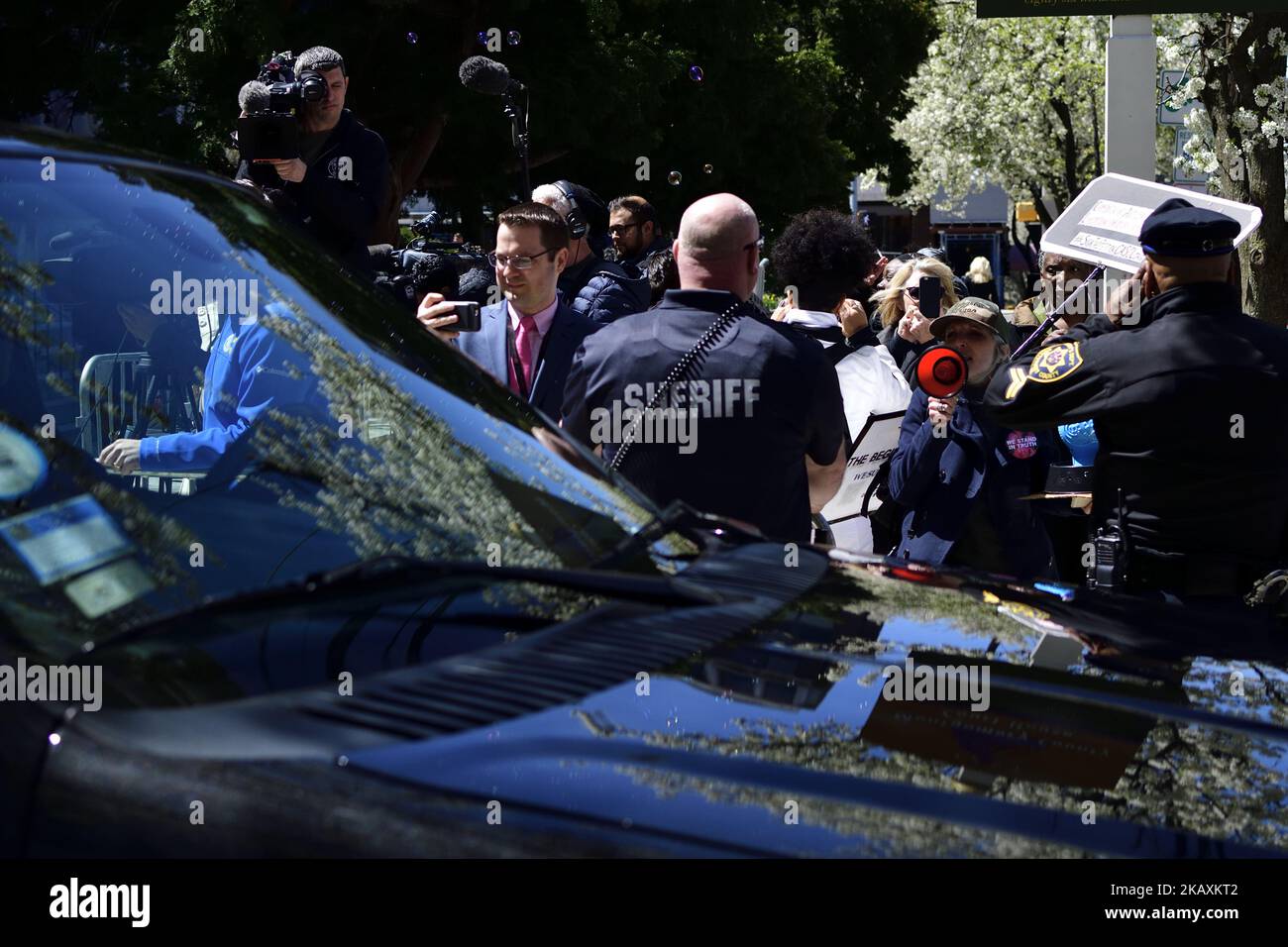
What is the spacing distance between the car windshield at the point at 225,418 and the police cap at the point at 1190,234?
2.08m

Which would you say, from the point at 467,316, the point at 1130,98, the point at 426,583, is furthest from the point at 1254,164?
the point at 426,583

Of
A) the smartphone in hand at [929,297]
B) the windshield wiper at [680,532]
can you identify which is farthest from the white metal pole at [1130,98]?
the windshield wiper at [680,532]

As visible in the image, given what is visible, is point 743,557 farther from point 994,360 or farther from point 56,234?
point 994,360

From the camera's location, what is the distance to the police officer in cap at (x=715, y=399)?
3916 mm

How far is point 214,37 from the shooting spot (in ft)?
64.0

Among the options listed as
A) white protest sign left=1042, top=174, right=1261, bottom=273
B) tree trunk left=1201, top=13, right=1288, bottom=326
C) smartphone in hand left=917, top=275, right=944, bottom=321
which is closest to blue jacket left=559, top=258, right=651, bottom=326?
smartphone in hand left=917, top=275, right=944, bottom=321

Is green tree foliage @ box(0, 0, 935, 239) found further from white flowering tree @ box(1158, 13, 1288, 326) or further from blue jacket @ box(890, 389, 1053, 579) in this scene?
blue jacket @ box(890, 389, 1053, 579)

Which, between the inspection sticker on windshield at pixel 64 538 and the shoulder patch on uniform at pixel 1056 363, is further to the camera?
the shoulder patch on uniform at pixel 1056 363

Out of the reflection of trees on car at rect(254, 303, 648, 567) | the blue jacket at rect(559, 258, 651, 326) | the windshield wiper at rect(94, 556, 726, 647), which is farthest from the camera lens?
the blue jacket at rect(559, 258, 651, 326)

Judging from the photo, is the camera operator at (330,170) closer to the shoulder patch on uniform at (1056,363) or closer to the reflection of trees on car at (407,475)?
the shoulder patch on uniform at (1056,363)

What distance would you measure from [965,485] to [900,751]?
10.7 feet

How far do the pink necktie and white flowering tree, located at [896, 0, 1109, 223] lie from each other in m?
31.7

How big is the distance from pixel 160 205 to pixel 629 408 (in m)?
1.67

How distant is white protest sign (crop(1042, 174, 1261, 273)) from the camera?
5.02 metres
